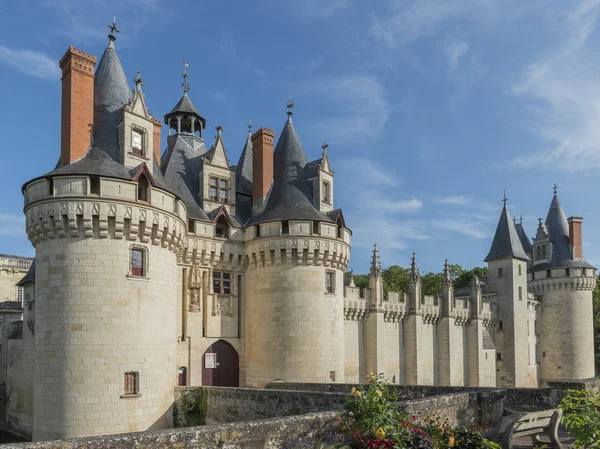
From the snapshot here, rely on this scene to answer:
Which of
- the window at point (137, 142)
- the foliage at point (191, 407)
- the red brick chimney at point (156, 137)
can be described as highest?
the red brick chimney at point (156, 137)

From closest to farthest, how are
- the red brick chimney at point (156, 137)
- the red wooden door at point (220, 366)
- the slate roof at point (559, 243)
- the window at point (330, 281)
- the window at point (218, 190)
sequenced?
1. the red wooden door at point (220, 366)
2. the red brick chimney at point (156, 137)
3. the window at point (330, 281)
4. the window at point (218, 190)
5. the slate roof at point (559, 243)

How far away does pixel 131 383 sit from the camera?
19359mm

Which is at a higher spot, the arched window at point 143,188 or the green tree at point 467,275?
the arched window at point 143,188

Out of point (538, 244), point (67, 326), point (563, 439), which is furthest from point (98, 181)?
point (538, 244)

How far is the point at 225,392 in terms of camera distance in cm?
2002

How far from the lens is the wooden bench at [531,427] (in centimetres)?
1016

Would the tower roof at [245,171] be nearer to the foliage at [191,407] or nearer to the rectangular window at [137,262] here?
the rectangular window at [137,262]

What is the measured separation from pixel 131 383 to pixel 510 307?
32007 mm

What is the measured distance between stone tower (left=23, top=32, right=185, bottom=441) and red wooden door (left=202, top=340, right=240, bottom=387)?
142 inches

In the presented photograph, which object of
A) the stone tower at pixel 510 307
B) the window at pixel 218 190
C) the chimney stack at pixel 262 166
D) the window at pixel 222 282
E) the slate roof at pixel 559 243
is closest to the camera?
the window at pixel 222 282

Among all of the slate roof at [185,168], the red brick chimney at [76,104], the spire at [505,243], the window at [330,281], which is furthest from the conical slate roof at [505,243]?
the red brick chimney at [76,104]

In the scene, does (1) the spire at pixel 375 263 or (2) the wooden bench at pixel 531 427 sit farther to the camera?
(1) the spire at pixel 375 263

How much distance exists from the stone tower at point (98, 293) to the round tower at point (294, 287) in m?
5.27

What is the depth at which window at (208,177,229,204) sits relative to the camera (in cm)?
2647
